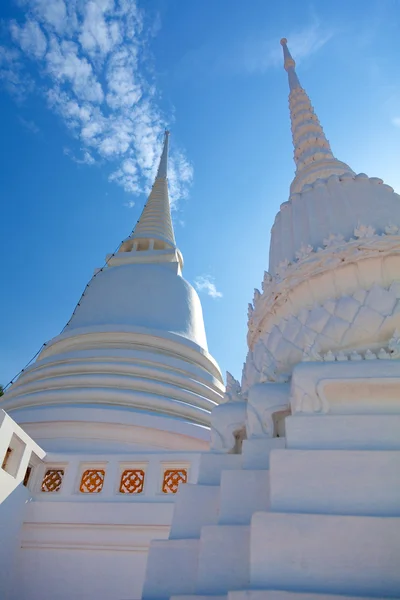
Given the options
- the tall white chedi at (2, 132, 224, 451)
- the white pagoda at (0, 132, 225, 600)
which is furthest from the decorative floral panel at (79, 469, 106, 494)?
the tall white chedi at (2, 132, 224, 451)

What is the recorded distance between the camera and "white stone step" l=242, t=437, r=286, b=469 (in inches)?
171

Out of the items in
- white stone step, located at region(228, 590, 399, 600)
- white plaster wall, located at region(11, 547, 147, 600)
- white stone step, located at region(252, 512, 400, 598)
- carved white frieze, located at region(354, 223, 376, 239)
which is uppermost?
carved white frieze, located at region(354, 223, 376, 239)

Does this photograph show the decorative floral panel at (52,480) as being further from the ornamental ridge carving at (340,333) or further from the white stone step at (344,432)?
the white stone step at (344,432)

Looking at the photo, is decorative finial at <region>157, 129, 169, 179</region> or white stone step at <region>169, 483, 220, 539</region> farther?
decorative finial at <region>157, 129, 169, 179</region>

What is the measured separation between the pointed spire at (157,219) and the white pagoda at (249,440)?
19.3 feet

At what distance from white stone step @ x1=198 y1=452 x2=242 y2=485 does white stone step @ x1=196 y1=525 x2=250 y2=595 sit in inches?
38.0

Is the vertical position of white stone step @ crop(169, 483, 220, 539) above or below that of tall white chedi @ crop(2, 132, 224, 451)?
below

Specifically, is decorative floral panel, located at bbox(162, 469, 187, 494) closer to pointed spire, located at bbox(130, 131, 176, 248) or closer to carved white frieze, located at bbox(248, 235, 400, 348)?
carved white frieze, located at bbox(248, 235, 400, 348)

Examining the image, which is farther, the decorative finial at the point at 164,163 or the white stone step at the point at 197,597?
the decorative finial at the point at 164,163

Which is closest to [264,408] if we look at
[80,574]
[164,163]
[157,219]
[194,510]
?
[194,510]

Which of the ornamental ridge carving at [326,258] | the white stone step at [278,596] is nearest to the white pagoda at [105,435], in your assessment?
the ornamental ridge carving at [326,258]

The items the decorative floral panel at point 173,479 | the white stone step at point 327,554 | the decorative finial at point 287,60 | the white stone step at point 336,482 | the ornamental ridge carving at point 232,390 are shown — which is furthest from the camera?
the decorative finial at point 287,60

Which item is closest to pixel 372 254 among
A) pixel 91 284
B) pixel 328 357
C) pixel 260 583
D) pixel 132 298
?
pixel 328 357

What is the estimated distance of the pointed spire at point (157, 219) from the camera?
17188 millimetres
